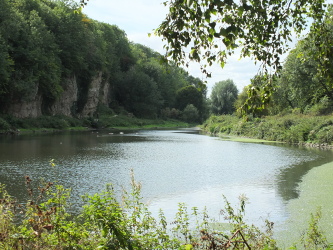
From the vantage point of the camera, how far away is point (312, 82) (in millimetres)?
45656

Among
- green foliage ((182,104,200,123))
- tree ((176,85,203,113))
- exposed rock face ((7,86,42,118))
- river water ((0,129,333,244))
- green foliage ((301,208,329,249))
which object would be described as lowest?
river water ((0,129,333,244))

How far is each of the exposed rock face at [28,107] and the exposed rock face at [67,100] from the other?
15.7ft

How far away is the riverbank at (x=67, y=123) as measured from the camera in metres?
48.4

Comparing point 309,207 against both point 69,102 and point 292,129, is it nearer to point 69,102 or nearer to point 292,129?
point 292,129

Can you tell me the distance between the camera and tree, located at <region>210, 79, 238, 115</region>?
105 metres

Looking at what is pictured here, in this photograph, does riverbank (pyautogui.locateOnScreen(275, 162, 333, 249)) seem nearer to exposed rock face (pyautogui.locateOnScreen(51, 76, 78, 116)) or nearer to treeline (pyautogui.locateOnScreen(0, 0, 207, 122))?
treeline (pyautogui.locateOnScreen(0, 0, 207, 122))

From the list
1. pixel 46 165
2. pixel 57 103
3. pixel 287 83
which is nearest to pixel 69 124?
pixel 57 103

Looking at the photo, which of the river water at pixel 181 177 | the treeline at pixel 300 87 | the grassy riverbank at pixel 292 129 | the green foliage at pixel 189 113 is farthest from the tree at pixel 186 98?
the river water at pixel 181 177

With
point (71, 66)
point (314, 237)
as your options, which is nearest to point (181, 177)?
point (314, 237)

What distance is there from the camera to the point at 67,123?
2345 inches

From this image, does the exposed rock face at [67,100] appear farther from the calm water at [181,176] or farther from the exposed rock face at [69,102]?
the calm water at [181,176]

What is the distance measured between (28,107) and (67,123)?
751cm

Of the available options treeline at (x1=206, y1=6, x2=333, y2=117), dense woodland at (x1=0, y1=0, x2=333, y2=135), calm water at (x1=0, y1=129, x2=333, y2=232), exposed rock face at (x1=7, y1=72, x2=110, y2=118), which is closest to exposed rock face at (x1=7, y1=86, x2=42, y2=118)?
exposed rock face at (x1=7, y1=72, x2=110, y2=118)

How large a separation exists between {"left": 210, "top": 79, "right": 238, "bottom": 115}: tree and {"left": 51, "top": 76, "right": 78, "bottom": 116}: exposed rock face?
48.1m
